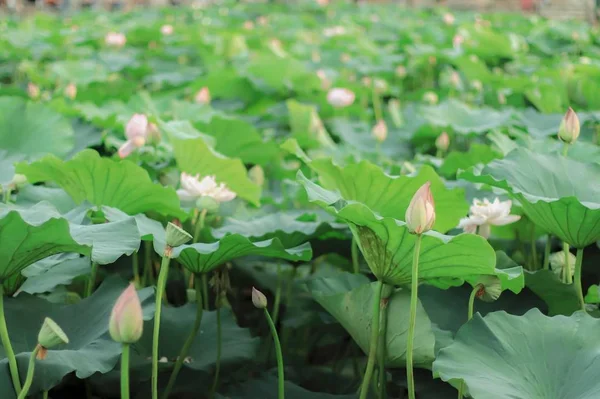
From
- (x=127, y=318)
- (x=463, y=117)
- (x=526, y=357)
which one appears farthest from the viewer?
(x=463, y=117)

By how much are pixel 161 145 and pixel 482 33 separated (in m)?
2.05

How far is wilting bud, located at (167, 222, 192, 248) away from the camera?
82cm

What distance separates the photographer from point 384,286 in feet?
3.08

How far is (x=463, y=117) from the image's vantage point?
75.7 inches

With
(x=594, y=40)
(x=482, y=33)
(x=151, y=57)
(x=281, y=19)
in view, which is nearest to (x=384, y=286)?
(x=482, y=33)

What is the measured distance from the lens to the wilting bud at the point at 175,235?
82 centimetres

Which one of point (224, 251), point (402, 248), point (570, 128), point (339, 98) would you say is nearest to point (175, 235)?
point (224, 251)

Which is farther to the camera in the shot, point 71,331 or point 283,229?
point 283,229

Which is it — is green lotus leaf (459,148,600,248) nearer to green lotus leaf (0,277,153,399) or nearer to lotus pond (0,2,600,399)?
lotus pond (0,2,600,399)

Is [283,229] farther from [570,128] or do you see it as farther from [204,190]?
[570,128]

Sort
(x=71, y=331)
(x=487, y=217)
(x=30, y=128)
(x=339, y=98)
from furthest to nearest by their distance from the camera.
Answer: (x=339, y=98) → (x=30, y=128) → (x=487, y=217) → (x=71, y=331)

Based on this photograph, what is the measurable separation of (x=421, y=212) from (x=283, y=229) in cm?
38

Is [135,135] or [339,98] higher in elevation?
[135,135]

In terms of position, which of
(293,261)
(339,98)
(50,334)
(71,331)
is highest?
(50,334)
